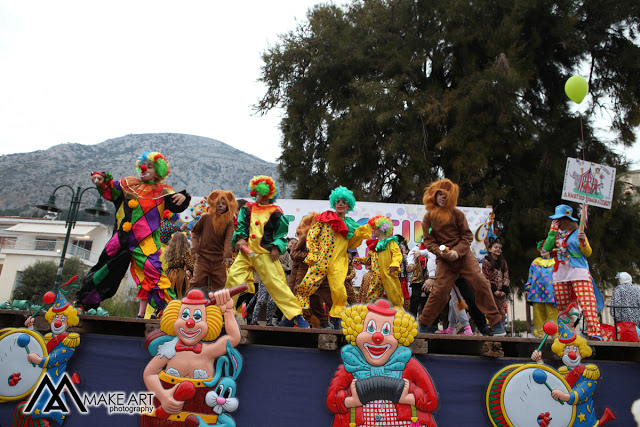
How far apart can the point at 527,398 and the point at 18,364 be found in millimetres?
4956

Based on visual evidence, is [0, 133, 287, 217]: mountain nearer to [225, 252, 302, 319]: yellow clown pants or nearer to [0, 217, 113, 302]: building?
[0, 217, 113, 302]: building

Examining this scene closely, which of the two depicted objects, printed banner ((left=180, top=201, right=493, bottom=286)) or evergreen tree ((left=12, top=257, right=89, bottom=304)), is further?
evergreen tree ((left=12, top=257, right=89, bottom=304))

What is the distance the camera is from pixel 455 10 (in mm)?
14258

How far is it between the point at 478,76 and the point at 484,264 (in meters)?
7.53

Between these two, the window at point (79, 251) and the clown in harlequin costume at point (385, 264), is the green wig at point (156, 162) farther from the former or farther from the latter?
the window at point (79, 251)

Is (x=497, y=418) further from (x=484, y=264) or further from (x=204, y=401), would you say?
(x=484, y=264)

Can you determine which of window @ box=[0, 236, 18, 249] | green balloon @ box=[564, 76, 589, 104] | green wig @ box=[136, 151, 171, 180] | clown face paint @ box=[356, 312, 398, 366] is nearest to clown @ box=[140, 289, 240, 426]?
clown face paint @ box=[356, 312, 398, 366]

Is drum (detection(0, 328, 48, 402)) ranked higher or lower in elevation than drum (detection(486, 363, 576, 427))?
lower

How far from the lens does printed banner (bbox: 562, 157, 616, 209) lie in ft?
18.8

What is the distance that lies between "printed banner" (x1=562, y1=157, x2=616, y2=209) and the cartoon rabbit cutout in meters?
4.18

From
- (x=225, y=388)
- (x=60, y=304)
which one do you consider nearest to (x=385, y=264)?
(x=225, y=388)

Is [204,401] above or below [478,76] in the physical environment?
below

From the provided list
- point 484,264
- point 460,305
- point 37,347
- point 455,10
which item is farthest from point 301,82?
point 37,347

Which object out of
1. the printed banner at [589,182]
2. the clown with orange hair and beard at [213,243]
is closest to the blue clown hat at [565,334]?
the printed banner at [589,182]
